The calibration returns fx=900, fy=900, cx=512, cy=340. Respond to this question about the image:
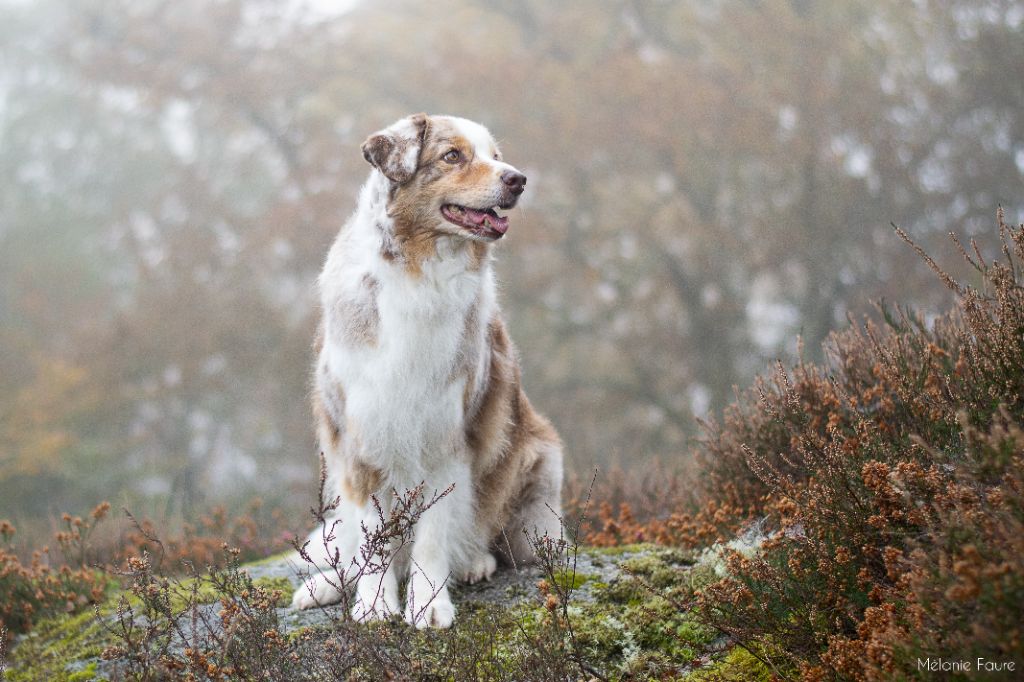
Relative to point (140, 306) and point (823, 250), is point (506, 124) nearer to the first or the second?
point (823, 250)

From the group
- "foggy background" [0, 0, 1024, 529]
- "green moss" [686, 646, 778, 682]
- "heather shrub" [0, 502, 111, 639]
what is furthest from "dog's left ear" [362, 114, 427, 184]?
"foggy background" [0, 0, 1024, 529]

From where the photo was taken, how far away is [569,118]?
17.6 meters

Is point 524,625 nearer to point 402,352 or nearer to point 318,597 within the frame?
point 318,597

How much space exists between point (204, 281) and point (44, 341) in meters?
4.36

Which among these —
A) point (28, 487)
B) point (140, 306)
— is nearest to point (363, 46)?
point (140, 306)

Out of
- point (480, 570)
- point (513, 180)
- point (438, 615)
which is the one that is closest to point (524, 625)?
point (438, 615)

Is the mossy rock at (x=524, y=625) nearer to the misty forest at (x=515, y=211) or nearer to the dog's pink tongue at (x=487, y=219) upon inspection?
the dog's pink tongue at (x=487, y=219)

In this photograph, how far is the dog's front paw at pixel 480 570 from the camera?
477 centimetres

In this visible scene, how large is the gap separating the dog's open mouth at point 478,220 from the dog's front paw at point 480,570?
5.74 ft

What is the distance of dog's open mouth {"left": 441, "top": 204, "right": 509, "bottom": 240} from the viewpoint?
4.27 meters

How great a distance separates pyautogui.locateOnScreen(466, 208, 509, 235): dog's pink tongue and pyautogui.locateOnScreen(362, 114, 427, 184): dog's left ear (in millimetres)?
352

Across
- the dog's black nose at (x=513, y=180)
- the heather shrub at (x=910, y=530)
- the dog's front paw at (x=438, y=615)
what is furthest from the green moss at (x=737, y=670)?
the dog's black nose at (x=513, y=180)

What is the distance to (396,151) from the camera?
4371 millimetres

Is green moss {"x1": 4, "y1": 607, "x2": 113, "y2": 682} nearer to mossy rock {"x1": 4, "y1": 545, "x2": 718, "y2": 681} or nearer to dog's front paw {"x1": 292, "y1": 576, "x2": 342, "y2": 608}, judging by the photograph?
mossy rock {"x1": 4, "y1": 545, "x2": 718, "y2": 681}
